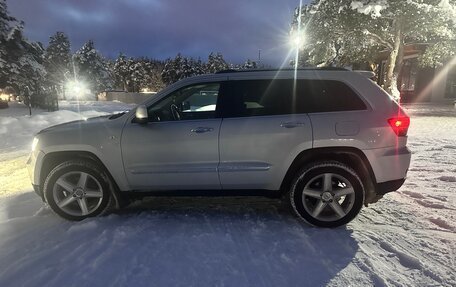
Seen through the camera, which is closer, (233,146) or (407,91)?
(233,146)

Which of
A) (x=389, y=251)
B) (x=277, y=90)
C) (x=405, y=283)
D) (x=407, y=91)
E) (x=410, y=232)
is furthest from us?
(x=407, y=91)

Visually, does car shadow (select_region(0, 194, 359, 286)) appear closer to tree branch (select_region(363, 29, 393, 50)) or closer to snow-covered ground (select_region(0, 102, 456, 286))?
snow-covered ground (select_region(0, 102, 456, 286))

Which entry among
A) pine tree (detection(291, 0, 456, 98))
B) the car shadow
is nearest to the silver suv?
the car shadow

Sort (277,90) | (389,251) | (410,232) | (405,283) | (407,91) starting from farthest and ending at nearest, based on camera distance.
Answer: (407,91) → (277,90) → (410,232) → (389,251) → (405,283)

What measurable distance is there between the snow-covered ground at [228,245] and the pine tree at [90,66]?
69918mm

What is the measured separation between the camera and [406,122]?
4207 millimetres

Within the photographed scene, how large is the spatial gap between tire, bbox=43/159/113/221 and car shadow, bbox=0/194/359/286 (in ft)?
0.54

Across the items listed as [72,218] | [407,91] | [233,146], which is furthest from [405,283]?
[407,91]

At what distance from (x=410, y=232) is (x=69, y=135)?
13.7ft

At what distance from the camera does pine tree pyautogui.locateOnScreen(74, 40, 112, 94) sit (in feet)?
228

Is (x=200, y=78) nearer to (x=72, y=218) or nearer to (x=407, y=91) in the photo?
(x=72, y=218)

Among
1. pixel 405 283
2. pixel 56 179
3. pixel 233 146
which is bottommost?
pixel 405 283

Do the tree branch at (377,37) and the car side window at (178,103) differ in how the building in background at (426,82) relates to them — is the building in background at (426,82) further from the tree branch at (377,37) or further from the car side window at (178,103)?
the car side window at (178,103)

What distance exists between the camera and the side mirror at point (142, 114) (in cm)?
430
